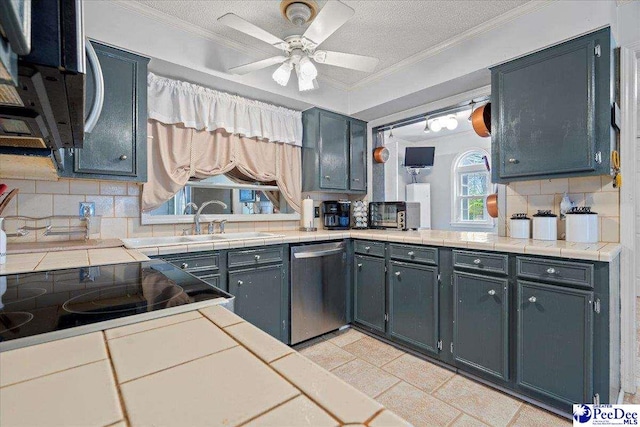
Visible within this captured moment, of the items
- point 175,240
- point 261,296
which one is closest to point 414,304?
point 261,296

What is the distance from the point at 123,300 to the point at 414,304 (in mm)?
2117

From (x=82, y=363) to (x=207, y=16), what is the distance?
2364 mm

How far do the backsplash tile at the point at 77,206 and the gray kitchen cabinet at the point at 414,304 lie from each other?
5.81 feet

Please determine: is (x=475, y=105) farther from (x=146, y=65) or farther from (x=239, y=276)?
(x=146, y=65)

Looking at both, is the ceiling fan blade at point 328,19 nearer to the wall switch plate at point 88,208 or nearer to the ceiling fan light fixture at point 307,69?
the ceiling fan light fixture at point 307,69

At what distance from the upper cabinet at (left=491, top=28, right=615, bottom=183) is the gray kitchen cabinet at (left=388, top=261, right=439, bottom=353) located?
0.91 m

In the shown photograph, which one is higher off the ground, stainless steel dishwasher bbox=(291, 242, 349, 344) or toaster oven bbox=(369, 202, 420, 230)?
toaster oven bbox=(369, 202, 420, 230)

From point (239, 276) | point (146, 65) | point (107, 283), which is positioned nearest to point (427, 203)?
point (239, 276)

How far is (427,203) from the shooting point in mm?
6406

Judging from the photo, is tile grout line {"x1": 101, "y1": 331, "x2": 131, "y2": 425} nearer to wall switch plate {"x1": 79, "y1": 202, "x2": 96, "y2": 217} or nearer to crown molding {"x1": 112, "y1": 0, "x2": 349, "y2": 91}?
wall switch plate {"x1": 79, "y1": 202, "x2": 96, "y2": 217}

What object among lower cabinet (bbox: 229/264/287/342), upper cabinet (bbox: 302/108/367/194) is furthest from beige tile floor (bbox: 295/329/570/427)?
upper cabinet (bbox: 302/108/367/194)

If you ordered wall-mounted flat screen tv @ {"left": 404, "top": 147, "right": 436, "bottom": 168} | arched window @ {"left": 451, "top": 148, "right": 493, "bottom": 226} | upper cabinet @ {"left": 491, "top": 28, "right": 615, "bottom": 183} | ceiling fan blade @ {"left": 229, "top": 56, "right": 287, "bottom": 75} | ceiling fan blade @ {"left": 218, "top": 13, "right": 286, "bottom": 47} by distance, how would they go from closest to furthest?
ceiling fan blade @ {"left": 218, "top": 13, "right": 286, "bottom": 47}, upper cabinet @ {"left": 491, "top": 28, "right": 615, "bottom": 183}, ceiling fan blade @ {"left": 229, "top": 56, "right": 287, "bottom": 75}, wall-mounted flat screen tv @ {"left": 404, "top": 147, "right": 436, "bottom": 168}, arched window @ {"left": 451, "top": 148, "right": 493, "bottom": 226}

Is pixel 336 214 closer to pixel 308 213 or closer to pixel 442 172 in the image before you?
pixel 308 213

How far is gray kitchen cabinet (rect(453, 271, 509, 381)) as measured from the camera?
1926mm
